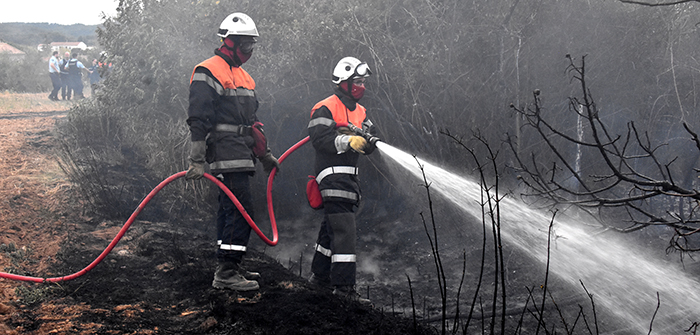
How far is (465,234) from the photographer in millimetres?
6129

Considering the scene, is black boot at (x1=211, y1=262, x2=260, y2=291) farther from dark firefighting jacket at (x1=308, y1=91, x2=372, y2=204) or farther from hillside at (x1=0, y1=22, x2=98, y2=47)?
hillside at (x1=0, y1=22, x2=98, y2=47)

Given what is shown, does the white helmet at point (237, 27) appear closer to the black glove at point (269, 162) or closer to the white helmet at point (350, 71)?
the white helmet at point (350, 71)

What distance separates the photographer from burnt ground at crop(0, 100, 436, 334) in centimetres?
315

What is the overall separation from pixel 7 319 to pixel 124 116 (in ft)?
19.5

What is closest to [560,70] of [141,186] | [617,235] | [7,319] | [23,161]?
[617,235]

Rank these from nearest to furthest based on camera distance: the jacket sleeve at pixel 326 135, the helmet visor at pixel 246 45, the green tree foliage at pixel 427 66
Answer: the helmet visor at pixel 246 45
the jacket sleeve at pixel 326 135
the green tree foliage at pixel 427 66

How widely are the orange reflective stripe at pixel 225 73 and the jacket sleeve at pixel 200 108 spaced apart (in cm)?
7

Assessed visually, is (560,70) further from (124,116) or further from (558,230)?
(124,116)

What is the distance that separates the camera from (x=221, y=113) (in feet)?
13.0

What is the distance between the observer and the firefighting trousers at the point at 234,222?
12.6 ft

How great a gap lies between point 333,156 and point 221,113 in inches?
42.1

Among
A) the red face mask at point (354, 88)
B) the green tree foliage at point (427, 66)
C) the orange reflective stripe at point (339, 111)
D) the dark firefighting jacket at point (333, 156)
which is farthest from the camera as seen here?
the green tree foliage at point (427, 66)

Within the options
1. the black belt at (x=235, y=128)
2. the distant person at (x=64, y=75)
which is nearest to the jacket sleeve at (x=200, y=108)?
the black belt at (x=235, y=128)

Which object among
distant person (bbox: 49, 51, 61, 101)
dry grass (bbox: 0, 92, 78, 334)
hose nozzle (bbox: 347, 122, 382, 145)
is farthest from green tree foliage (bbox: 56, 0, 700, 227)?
distant person (bbox: 49, 51, 61, 101)
